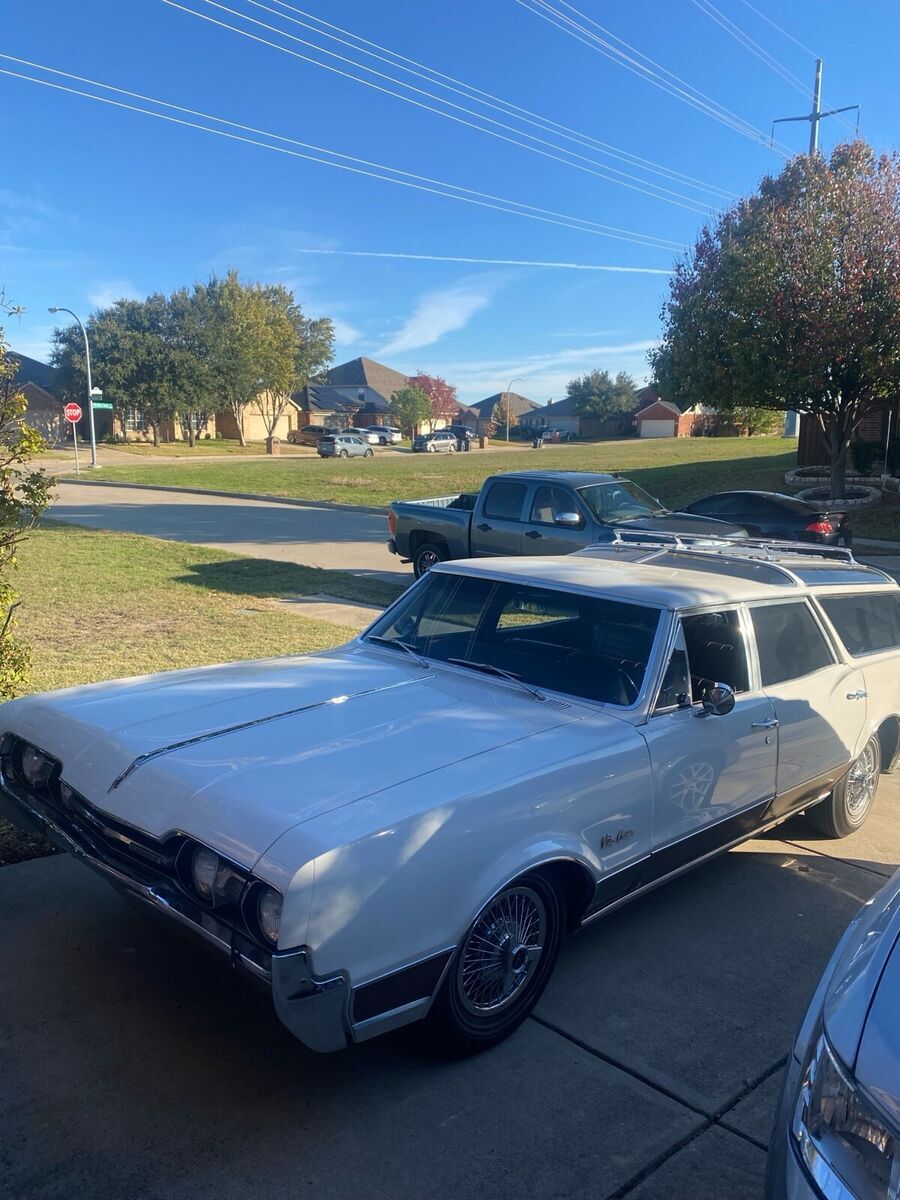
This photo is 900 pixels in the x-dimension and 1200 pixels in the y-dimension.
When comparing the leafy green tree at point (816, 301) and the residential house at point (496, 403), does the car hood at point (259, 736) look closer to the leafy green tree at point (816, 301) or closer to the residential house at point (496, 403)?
the leafy green tree at point (816, 301)

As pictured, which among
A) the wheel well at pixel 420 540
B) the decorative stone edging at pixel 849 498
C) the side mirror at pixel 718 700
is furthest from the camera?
the decorative stone edging at pixel 849 498

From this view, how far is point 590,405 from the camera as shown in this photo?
311 ft

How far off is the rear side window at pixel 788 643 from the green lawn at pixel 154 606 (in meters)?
4.65

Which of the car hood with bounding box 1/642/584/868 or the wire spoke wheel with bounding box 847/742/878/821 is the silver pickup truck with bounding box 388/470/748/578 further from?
the car hood with bounding box 1/642/584/868

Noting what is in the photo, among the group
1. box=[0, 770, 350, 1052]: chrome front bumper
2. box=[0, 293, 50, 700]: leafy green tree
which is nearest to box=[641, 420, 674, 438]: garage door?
box=[0, 293, 50, 700]: leafy green tree

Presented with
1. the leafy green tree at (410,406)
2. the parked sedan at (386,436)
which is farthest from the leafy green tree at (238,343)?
the leafy green tree at (410,406)

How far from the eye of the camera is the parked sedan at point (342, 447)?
5612 cm

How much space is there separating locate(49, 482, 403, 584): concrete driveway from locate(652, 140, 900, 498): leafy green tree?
27.8ft

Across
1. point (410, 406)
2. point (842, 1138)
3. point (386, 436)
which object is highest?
point (410, 406)

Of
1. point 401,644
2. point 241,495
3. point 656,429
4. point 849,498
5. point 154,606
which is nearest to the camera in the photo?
point 401,644

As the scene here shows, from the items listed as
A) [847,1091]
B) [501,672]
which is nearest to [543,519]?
[501,672]

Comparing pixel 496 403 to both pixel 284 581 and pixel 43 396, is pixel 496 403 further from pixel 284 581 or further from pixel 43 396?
pixel 284 581

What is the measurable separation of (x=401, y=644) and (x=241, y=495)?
23977mm

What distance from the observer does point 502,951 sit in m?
3.10
